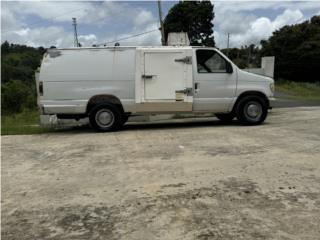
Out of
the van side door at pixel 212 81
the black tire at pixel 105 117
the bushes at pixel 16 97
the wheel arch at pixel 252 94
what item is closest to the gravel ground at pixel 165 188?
the black tire at pixel 105 117

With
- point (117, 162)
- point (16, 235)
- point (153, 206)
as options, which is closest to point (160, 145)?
point (117, 162)

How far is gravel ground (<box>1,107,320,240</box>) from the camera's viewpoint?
4.84m

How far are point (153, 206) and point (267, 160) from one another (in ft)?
9.41

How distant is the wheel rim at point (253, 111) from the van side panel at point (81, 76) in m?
3.13

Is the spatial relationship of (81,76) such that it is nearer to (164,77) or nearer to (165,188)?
(164,77)

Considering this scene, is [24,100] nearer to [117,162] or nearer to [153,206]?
[117,162]

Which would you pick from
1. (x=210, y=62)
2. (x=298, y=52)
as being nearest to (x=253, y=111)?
(x=210, y=62)

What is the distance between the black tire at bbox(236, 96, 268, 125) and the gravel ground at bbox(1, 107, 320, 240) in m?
2.08

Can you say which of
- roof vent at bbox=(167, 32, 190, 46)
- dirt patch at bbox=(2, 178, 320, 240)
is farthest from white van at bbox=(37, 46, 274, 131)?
dirt patch at bbox=(2, 178, 320, 240)

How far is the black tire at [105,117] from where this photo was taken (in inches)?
480

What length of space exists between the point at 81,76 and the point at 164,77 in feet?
6.88

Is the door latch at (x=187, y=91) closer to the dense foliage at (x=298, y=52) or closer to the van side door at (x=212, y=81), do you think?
the van side door at (x=212, y=81)

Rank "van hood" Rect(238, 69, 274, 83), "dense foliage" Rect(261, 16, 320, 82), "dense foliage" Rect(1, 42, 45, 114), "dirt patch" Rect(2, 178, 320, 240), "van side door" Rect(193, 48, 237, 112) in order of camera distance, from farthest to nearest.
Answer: "dense foliage" Rect(261, 16, 320, 82) < "dense foliage" Rect(1, 42, 45, 114) < "van hood" Rect(238, 69, 274, 83) < "van side door" Rect(193, 48, 237, 112) < "dirt patch" Rect(2, 178, 320, 240)

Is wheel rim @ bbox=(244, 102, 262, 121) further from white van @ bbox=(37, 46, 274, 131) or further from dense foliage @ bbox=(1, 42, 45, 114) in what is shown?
dense foliage @ bbox=(1, 42, 45, 114)
